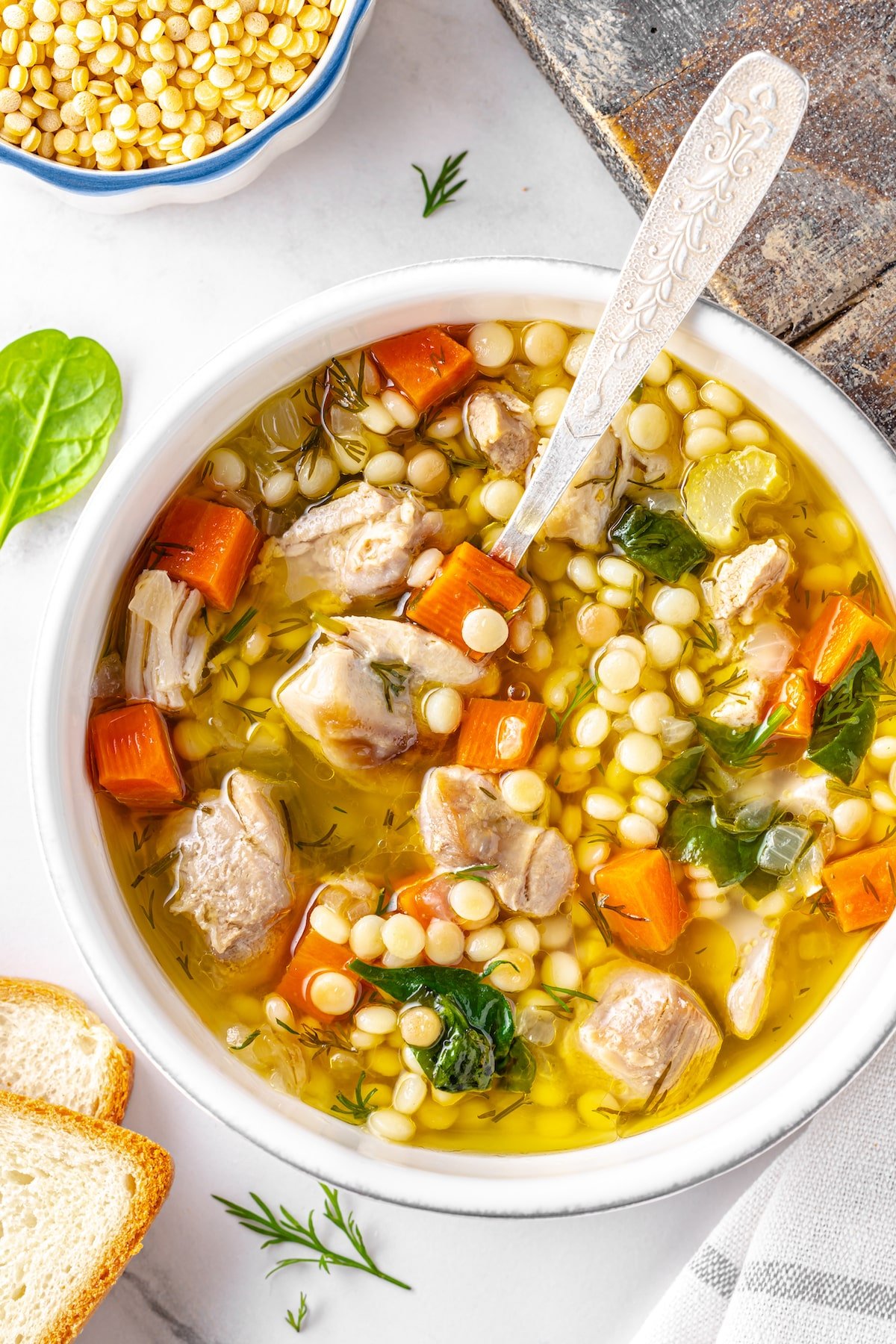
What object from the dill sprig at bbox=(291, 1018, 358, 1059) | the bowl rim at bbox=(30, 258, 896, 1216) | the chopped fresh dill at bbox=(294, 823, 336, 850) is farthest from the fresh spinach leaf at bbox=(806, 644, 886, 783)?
the dill sprig at bbox=(291, 1018, 358, 1059)

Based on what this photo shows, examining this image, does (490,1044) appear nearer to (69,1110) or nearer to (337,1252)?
(337,1252)

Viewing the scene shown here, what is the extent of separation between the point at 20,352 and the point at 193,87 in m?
0.64

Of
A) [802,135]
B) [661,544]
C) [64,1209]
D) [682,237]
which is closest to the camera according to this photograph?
[682,237]

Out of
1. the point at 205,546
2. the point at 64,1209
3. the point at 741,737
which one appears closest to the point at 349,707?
the point at 205,546

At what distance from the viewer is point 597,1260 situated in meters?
2.52

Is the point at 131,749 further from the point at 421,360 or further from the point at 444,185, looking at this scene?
the point at 444,185

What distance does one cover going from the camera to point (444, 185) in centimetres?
247

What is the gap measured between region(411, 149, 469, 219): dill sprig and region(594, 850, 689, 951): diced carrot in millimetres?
1381

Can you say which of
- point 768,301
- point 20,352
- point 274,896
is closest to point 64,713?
point 274,896

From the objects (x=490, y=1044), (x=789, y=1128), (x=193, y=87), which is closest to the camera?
(x=789, y=1128)

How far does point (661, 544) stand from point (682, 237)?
0.55 m

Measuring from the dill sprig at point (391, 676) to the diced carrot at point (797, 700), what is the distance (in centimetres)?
67

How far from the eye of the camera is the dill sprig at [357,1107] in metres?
2.18

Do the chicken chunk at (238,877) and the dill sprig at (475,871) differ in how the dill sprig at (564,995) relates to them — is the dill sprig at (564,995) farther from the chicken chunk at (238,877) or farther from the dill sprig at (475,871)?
the chicken chunk at (238,877)
